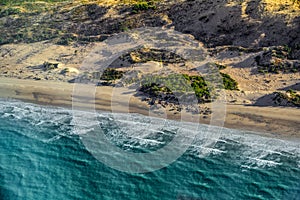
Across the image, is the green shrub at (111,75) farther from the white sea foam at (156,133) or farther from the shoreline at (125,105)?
the white sea foam at (156,133)

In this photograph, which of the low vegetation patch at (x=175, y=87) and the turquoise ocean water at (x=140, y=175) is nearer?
the turquoise ocean water at (x=140, y=175)

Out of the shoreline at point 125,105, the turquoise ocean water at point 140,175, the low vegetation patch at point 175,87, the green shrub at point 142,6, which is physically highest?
the green shrub at point 142,6

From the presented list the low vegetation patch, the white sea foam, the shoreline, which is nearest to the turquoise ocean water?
the white sea foam

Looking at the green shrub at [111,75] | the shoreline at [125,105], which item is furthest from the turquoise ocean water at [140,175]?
the green shrub at [111,75]

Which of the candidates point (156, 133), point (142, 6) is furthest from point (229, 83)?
point (142, 6)

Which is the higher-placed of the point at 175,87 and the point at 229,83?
the point at 229,83

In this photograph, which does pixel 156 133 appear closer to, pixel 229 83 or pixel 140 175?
pixel 140 175
